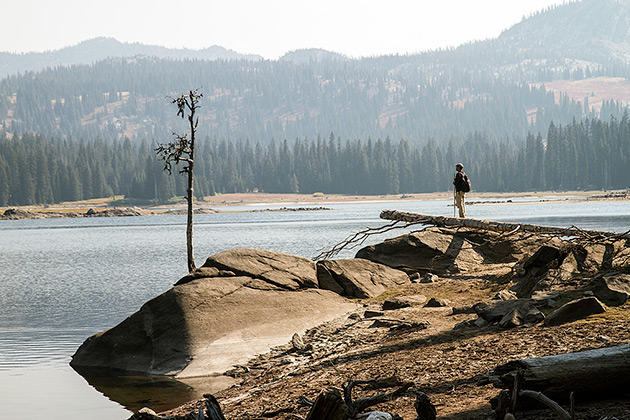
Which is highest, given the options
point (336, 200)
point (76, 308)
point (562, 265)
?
point (562, 265)

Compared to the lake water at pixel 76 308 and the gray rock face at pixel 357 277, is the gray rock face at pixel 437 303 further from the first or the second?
the lake water at pixel 76 308

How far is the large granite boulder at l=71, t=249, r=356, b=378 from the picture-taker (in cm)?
1599

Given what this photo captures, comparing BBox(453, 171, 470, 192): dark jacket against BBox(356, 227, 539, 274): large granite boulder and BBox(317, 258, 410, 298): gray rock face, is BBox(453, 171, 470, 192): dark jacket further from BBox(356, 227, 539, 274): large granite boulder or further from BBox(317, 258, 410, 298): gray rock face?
BBox(317, 258, 410, 298): gray rock face

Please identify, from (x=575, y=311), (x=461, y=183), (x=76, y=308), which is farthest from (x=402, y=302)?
(x=76, y=308)

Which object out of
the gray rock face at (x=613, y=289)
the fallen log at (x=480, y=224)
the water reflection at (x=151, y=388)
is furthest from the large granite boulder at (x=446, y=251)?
the water reflection at (x=151, y=388)

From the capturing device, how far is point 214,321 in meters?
16.9

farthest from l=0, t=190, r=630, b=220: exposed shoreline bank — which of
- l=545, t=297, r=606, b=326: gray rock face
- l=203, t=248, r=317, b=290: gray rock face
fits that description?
l=545, t=297, r=606, b=326: gray rock face

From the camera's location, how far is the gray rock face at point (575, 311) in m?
12.1

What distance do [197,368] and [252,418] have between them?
5642 mm

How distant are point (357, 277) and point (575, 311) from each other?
9766mm

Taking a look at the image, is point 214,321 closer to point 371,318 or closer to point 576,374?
point 371,318

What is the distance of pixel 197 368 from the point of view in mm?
15250

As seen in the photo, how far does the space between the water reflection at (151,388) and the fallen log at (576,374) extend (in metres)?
7.59

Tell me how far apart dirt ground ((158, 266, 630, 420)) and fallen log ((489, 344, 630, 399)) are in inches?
6.7
